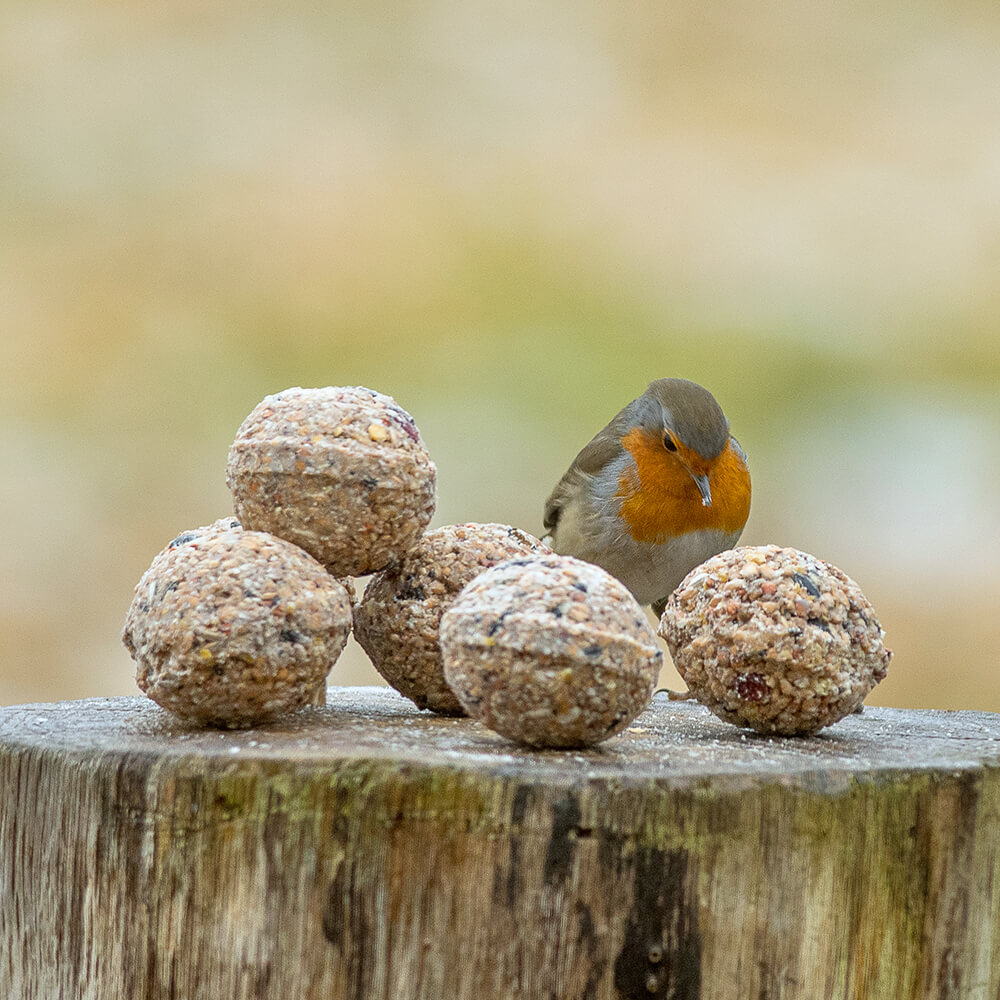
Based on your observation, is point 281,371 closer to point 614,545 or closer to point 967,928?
point 614,545

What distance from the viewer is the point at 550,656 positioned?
1.23m

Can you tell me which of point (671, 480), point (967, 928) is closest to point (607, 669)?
point (967, 928)

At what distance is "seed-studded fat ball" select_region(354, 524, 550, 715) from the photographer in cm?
156

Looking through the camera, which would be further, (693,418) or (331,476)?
(693,418)

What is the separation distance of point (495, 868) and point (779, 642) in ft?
1.49

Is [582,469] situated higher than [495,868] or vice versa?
[582,469]

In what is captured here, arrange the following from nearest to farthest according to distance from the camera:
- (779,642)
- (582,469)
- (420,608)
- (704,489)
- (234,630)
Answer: (234,630), (779,642), (420,608), (704,489), (582,469)

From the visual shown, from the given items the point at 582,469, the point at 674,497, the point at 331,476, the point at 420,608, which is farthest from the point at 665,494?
the point at 331,476

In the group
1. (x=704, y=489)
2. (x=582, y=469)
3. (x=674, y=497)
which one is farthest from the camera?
(x=582, y=469)

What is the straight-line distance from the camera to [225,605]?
52.0 inches

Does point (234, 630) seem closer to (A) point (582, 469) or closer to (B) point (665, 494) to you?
(B) point (665, 494)

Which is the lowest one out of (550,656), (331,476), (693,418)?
(550,656)

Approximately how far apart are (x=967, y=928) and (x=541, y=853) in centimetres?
51

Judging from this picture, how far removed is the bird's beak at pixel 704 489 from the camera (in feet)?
7.64
